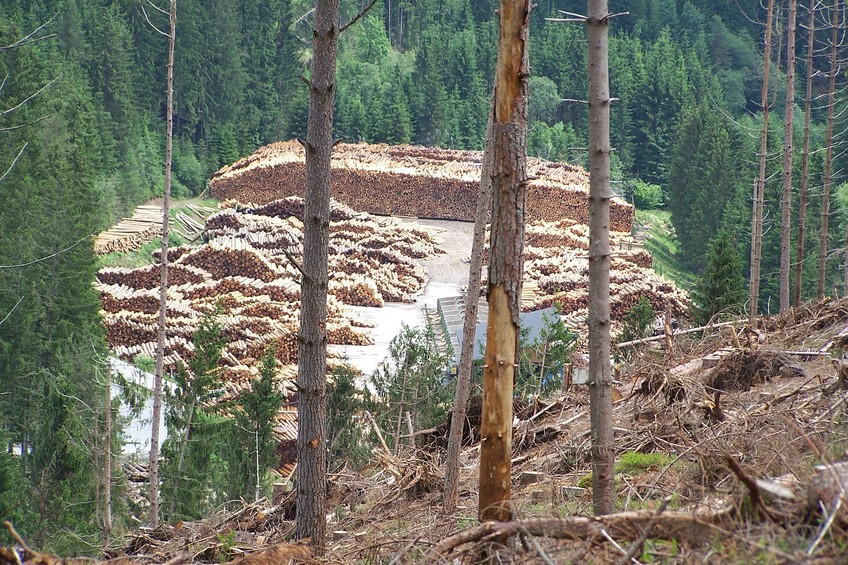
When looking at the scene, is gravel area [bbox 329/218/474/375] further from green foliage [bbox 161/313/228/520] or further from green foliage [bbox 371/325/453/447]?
green foliage [bbox 161/313/228/520]

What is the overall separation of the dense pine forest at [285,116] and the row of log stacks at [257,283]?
6.00 feet

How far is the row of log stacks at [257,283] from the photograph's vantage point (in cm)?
2300

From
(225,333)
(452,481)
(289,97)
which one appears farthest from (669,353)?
(289,97)

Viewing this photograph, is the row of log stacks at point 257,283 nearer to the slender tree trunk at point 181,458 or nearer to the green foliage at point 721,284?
the slender tree trunk at point 181,458

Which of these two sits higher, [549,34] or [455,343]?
[549,34]

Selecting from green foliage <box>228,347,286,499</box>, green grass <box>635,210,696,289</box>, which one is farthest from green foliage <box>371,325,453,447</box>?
green grass <box>635,210,696,289</box>

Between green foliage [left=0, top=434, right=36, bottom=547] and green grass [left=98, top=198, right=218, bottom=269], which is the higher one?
green grass [left=98, top=198, right=218, bottom=269]

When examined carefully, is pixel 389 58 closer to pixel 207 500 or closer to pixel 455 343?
pixel 455 343

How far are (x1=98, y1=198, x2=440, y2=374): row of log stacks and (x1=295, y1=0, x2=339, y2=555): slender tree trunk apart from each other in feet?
41.7

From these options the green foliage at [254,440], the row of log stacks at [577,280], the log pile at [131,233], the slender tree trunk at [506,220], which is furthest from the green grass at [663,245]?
the slender tree trunk at [506,220]

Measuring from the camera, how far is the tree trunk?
5.27 metres

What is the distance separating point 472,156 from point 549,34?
19.5 meters

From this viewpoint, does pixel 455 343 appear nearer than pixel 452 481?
No

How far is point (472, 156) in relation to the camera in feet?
151
